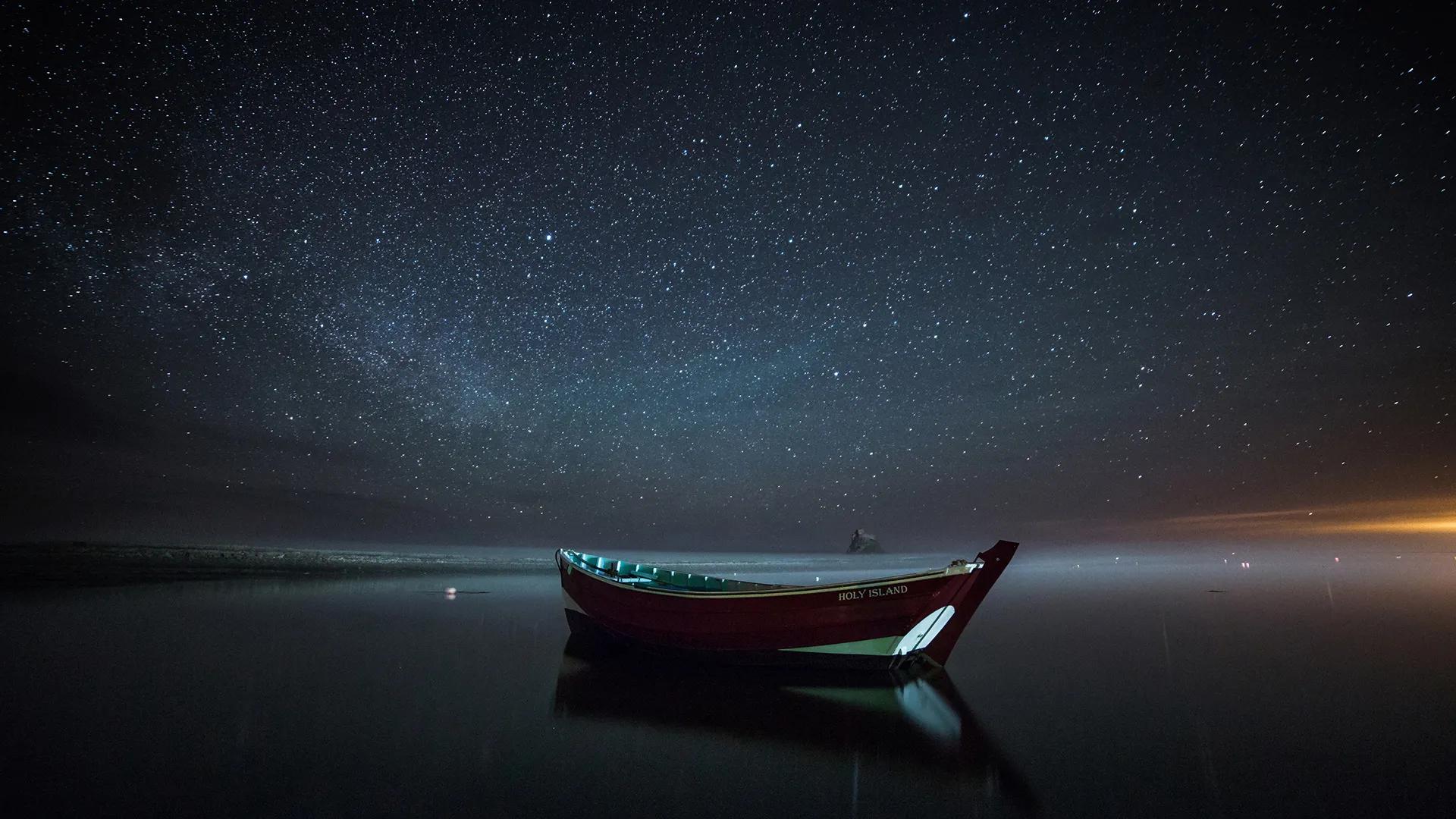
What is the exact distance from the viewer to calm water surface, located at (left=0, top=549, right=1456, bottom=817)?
6945 mm

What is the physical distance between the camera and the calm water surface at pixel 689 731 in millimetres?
6945

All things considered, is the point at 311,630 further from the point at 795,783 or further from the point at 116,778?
the point at 795,783

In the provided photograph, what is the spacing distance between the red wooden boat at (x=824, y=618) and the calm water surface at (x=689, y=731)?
0.73m

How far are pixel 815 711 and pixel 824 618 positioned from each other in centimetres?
233

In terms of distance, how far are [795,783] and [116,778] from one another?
29.1 feet

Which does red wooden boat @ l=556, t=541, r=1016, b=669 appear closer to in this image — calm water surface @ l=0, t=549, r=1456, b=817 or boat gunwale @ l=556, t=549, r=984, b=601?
boat gunwale @ l=556, t=549, r=984, b=601

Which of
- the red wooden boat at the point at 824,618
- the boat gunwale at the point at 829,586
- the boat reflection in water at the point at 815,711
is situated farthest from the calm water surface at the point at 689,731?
the boat gunwale at the point at 829,586

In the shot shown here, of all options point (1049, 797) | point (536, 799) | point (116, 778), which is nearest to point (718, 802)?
point (536, 799)

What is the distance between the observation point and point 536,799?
6730 mm

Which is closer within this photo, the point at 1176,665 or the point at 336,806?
the point at 336,806

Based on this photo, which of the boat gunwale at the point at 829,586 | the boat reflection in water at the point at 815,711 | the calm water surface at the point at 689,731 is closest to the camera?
the calm water surface at the point at 689,731

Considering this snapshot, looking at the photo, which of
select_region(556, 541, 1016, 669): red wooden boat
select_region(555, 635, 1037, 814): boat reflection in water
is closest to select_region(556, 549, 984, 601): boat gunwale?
select_region(556, 541, 1016, 669): red wooden boat

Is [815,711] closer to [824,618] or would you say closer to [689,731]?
[824,618]

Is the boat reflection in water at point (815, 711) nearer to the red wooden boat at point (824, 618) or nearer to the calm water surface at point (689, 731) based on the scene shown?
the calm water surface at point (689, 731)
